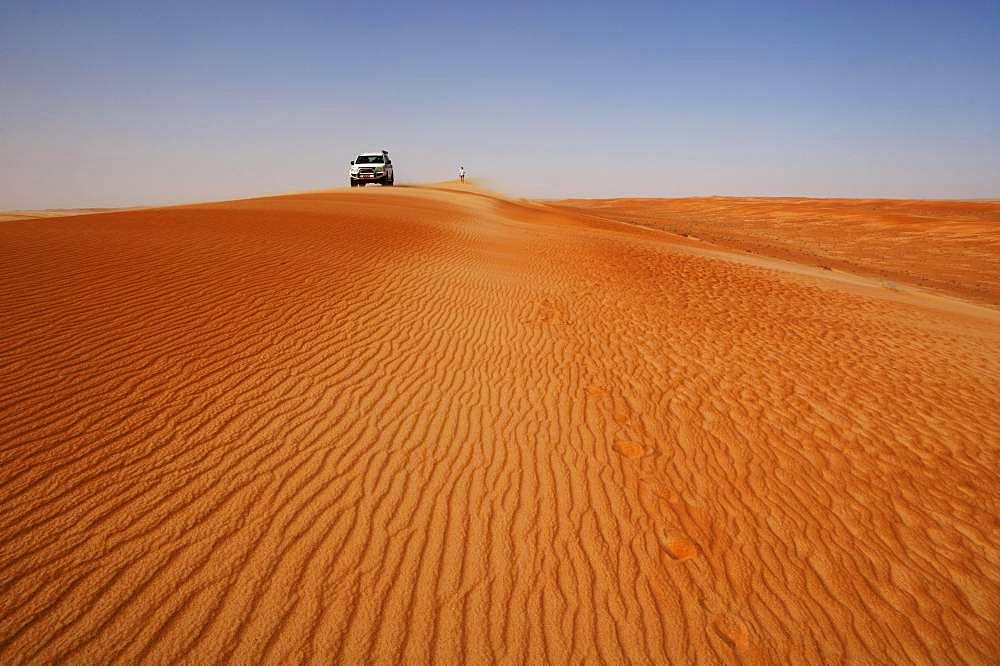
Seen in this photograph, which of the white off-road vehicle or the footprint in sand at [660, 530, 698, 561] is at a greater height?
the white off-road vehicle

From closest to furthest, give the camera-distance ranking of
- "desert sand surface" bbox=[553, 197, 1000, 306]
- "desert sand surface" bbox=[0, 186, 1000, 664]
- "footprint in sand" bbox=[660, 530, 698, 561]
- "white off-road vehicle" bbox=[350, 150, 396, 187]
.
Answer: "desert sand surface" bbox=[0, 186, 1000, 664]
"footprint in sand" bbox=[660, 530, 698, 561]
"desert sand surface" bbox=[553, 197, 1000, 306]
"white off-road vehicle" bbox=[350, 150, 396, 187]

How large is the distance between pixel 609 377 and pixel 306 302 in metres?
4.81

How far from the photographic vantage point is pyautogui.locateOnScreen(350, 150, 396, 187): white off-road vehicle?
101 feet

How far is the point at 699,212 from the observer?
53.5 meters

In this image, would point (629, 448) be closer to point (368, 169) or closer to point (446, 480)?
point (446, 480)

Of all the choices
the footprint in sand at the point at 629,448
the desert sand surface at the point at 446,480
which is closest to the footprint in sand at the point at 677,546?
the desert sand surface at the point at 446,480

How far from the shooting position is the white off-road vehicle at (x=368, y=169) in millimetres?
30922

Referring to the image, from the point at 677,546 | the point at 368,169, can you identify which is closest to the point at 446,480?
the point at 677,546

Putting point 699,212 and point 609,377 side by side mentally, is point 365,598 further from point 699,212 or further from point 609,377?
point 699,212

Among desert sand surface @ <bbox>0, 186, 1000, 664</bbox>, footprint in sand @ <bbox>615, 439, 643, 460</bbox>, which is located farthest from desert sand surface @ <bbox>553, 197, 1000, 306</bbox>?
footprint in sand @ <bbox>615, 439, 643, 460</bbox>

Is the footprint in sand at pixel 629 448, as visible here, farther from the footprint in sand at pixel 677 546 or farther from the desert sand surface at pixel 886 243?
the desert sand surface at pixel 886 243

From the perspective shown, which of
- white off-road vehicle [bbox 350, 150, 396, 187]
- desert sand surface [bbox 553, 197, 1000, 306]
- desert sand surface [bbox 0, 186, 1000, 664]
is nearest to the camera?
desert sand surface [bbox 0, 186, 1000, 664]

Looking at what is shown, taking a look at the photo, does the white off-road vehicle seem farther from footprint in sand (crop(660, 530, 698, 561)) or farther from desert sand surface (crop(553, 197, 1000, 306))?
footprint in sand (crop(660, 530, 698, 561))

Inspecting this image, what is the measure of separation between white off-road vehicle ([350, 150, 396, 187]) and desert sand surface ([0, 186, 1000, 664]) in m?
24.0
